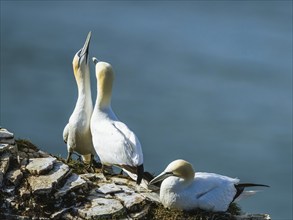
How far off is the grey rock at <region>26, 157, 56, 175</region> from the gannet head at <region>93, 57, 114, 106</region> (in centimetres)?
140

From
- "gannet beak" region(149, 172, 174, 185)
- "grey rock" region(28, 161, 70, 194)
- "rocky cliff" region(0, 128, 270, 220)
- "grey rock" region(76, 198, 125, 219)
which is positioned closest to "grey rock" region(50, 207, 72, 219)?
"rocky cliff" region(0, 128, 270, 220)

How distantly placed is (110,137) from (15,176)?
1453mm

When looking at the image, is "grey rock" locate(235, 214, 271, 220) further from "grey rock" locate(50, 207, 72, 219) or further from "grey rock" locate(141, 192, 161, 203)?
"grey rock" locate(50, 207, 72, 219)


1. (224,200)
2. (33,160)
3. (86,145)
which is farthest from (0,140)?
(224,200)

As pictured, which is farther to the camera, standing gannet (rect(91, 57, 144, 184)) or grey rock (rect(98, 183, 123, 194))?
standing gannet (rect(91, 57, 144, 184))

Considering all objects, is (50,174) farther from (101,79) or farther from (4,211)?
(101,79)

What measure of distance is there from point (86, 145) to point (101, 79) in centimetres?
87

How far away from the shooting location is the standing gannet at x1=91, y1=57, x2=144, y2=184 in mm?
12062

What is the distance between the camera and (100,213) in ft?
37.0

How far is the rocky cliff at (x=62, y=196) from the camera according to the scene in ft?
37.0

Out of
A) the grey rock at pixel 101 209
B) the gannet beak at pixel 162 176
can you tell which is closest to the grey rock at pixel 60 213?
the grey rock at pixel 101 209

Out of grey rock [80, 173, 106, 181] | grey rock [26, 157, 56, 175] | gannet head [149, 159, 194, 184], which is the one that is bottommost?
grey rock [80, 173, 106, 181]

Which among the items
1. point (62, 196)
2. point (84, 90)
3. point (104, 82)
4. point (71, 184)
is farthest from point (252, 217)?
point (84, 90)

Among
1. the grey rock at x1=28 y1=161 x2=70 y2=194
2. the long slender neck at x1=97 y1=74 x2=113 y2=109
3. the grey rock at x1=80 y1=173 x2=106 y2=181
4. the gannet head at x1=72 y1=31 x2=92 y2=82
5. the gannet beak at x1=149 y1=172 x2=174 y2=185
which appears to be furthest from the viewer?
the gannet head at x1=72 y1=31 x2=92 y2=82
